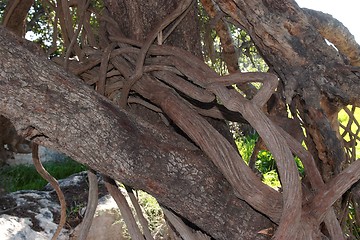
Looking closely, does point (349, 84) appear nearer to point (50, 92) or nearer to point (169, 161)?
point (169, 161)

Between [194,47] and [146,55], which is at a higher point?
[194,47]

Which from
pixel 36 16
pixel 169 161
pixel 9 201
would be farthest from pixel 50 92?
pixel 36 16

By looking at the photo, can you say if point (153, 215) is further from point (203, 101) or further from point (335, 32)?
point (203, 101)

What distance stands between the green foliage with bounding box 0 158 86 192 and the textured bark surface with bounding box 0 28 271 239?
3.39 metres

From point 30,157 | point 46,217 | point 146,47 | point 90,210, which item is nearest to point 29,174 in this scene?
point 30,157

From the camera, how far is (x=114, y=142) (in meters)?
1.10

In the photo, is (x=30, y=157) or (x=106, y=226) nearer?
(x=106, y=226)

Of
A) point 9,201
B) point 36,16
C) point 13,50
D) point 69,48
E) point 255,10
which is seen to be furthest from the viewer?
point 36,16

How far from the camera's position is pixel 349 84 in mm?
1294

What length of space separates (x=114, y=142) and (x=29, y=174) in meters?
4.35

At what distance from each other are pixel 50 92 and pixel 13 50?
10cm

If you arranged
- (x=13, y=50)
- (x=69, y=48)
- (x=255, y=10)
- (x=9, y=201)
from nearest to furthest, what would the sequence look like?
(x=13, y=50) → (x=255, y=10) → (x=69, y=48) → (x=9, y=201)

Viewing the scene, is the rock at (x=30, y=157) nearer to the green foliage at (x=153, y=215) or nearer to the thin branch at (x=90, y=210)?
the green foliage at (x=153, y=215)

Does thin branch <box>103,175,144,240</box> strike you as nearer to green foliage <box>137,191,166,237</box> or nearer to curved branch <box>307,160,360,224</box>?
curved branch <box>307,160,360,224</box>
